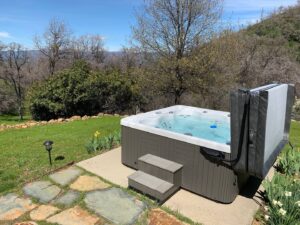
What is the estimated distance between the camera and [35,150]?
549 centimetres

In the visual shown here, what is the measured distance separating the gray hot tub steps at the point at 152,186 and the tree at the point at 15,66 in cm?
1815

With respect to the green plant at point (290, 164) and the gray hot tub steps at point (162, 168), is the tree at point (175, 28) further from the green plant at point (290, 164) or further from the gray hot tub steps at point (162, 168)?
the gray hot tub steps at point (162, 168)

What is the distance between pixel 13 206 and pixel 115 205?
1.41 metres

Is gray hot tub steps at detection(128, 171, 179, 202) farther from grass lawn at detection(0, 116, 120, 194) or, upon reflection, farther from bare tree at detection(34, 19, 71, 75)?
bare tree at detection(34, 19, 71, 75)

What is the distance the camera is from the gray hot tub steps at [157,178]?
3486 millimetres

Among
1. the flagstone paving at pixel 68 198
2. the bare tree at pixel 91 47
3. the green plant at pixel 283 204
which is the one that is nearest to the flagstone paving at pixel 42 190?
the flagstone paving at pixel 68 198

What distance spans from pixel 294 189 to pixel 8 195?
13.3 ft

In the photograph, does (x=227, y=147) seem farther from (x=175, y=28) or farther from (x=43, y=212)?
(x=175, y=28)

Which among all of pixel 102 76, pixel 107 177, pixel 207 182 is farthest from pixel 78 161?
pixel 102 76

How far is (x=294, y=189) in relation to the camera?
3.12m

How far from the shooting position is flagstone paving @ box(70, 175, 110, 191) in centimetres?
376

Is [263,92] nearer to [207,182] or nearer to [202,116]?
Result: [207,182]

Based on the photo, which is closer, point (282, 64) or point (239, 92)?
point (239, 92)

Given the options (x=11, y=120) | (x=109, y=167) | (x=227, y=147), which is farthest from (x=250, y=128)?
(x=11, y=120)
